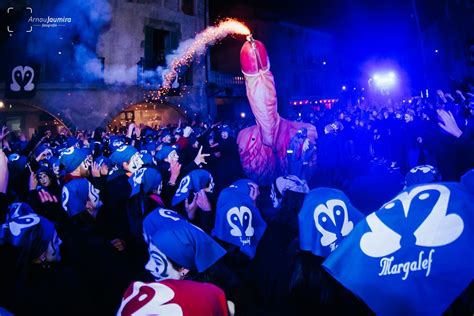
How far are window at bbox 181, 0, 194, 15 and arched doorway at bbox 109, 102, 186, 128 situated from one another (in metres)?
7.07

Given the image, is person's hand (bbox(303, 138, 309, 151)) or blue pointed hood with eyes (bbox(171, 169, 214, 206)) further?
person's hand (bbox(303, 138, 309, 151))

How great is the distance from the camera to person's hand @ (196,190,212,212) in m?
5.12

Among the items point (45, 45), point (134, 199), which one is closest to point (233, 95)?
point (45, 45)

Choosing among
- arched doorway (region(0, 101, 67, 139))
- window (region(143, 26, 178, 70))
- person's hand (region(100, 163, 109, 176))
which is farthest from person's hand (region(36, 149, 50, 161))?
window (region(143, 26, 178, 70))

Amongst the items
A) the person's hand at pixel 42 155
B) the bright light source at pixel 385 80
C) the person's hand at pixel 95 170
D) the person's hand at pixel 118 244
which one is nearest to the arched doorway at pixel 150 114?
the person's hand at pixel 42 155

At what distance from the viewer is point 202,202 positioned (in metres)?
5.15

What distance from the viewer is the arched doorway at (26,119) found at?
20000 mm

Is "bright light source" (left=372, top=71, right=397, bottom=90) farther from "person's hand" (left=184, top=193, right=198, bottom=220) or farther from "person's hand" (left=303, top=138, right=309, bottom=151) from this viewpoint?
"person's hand" (left=184, top=193, right=198, bottom=220)

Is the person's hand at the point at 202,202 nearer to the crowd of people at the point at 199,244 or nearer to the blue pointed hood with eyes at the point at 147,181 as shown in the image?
the crowd of people at the point at 199,244

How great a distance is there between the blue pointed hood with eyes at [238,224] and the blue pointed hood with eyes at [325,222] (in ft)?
3.56

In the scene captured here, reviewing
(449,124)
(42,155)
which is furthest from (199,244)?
(42,155)

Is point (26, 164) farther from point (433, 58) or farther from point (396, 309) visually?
point (433, 58)

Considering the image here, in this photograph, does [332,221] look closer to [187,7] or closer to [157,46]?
[157,46]

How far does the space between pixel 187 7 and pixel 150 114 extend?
8328mm
